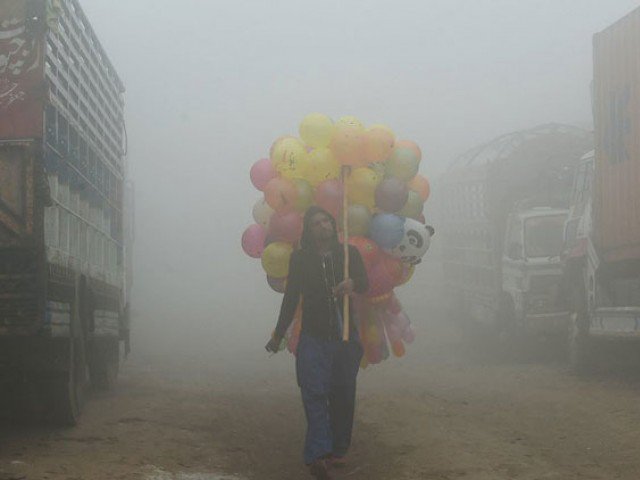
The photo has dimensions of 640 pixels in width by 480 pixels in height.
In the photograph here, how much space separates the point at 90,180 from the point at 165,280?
31.8 m

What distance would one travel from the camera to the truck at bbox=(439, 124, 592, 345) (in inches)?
587

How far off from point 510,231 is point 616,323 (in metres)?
5.01

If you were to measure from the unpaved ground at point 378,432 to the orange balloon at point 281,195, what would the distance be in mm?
1815

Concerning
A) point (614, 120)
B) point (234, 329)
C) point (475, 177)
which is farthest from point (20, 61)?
point (234, 329)

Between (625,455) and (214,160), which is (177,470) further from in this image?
(214,160)

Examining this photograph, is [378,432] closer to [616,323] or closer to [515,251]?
[616,323]

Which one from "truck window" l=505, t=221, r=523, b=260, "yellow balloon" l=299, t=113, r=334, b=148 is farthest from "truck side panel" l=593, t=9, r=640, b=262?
"yellow balloon" l=299, t=113, r=334, b=148

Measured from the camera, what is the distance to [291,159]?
25.7 ft

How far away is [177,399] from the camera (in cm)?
1080

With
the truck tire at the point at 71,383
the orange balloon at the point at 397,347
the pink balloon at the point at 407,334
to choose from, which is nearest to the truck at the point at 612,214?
the pink balloon at the point at 407,334

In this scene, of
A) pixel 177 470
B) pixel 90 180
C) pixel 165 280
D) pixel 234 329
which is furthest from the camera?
pixel 165 280

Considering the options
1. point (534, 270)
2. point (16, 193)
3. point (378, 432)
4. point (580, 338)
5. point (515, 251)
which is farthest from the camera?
point (515, 251)

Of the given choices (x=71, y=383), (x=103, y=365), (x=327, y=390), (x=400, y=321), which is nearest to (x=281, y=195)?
(x=400, y=321)

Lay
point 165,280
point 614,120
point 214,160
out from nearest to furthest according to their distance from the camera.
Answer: point 614,120, point 165,280, point 214,160
